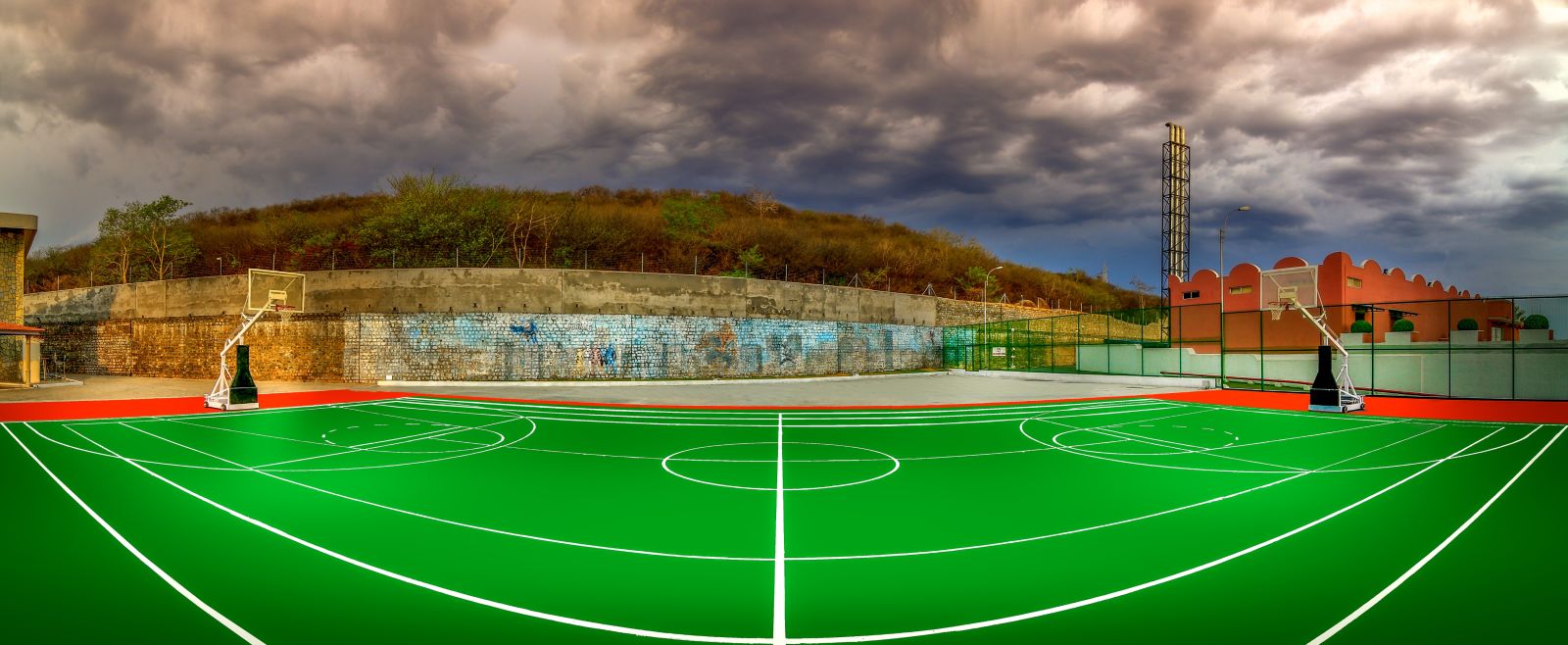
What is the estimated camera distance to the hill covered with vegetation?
1500 inches

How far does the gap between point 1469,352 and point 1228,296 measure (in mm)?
14537

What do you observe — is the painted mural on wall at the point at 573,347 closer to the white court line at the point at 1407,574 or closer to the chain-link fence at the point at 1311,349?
the chain-link fence at the point at 1311,349

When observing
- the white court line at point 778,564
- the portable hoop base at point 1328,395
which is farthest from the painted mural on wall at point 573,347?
the white court line at point 778,564

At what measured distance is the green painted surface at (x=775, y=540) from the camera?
16.1 feet

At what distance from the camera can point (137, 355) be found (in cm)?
3559

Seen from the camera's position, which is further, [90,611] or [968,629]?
[90,611]

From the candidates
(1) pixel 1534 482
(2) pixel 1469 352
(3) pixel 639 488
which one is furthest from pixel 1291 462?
(2) pixel 1469 352

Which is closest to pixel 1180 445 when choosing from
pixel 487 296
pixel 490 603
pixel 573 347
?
pixel 490 603

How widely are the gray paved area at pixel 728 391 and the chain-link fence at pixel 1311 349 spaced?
5537 mm

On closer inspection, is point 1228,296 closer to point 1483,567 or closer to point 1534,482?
point 1534,482

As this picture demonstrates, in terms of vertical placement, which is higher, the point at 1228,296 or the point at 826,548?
the point at 1228,296

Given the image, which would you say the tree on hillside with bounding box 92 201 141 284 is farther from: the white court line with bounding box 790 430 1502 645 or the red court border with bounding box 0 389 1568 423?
the white court line with bounding box 790 430 1502 645

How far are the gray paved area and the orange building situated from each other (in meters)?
8.35

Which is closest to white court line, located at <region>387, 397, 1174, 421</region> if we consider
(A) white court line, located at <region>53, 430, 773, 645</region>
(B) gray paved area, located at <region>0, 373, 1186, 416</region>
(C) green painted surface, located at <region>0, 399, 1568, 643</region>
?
(B) gray paved area, located at <region>0, 373, 1186, 416</region>
